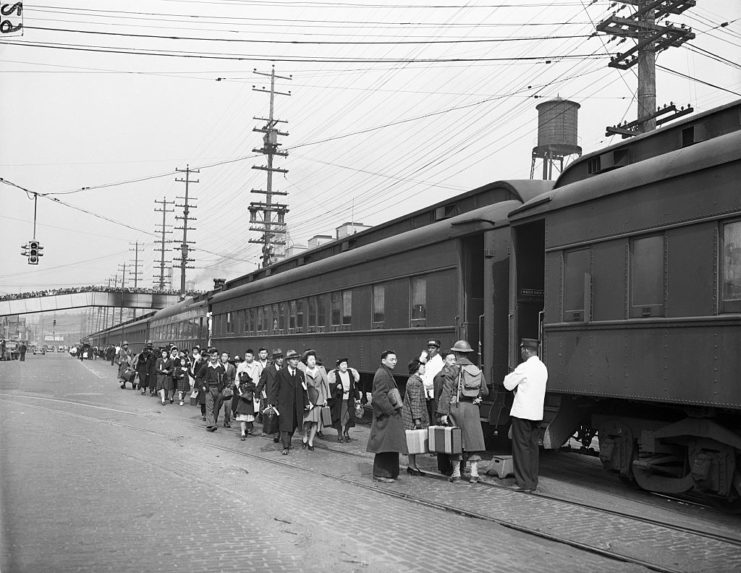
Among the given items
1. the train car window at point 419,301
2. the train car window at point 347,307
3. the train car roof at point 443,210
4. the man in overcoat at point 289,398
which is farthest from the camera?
the train car window at point 347,307

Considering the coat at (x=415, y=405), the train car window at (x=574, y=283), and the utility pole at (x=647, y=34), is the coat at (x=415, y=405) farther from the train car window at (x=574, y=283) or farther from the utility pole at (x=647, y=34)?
the utility pole at (x=647, y=34)

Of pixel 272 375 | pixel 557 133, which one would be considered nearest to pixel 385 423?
pixel 272 375

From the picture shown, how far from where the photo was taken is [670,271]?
7645mm

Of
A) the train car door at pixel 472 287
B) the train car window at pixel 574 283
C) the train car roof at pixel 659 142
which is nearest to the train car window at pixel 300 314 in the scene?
the train car door at pixel 472 287

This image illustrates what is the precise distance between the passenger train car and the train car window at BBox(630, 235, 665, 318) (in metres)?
0.02

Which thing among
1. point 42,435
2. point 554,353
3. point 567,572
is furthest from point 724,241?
point 42,435

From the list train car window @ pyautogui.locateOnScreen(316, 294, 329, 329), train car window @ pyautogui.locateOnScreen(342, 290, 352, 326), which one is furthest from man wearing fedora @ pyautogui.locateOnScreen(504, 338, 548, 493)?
train car window @ pyautogui.locateOnScreen(316, 294, 329, 329)

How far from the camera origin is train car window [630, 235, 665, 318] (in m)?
7.80

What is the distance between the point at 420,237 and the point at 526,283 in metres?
2.87

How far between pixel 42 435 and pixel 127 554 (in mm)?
8488

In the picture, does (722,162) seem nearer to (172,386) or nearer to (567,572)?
(567,572)

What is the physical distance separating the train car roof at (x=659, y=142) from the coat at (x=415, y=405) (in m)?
3.29

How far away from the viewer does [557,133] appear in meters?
27.8

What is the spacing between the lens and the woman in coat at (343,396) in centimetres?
1379
